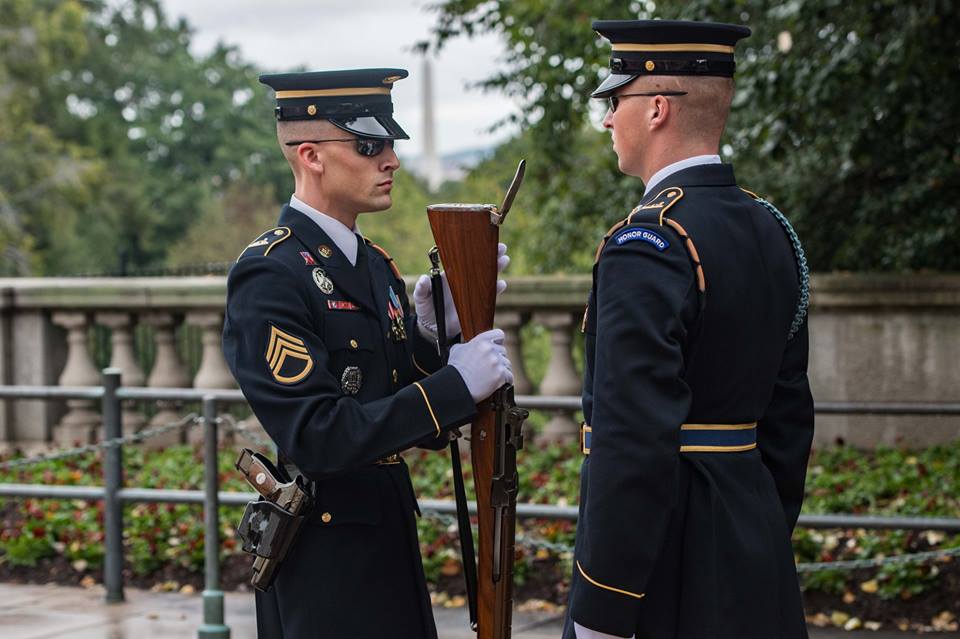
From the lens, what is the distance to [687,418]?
3.11m

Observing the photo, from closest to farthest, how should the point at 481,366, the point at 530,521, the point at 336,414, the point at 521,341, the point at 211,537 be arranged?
the point at 336,414 → the point at 481,366 → the point at 211,537 → the point at 530,521 → the point at 521,341

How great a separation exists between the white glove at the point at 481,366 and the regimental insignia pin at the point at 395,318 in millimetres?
321

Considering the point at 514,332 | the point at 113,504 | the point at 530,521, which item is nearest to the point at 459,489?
the point at 113,504

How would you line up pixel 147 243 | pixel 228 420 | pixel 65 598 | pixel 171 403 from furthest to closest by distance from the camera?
pixel 147 243 < pixel 171 403 < pixel 65 598 < pixel 228 420

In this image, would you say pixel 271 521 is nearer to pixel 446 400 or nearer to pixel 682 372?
pixel 446 400

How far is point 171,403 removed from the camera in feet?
29.8

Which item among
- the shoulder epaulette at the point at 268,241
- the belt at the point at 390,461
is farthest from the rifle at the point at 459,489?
the shoulder epaulette at the point at 268,241

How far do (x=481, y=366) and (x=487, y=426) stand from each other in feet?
0.56

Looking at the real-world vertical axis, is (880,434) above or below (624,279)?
below

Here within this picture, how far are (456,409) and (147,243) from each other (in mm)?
49578

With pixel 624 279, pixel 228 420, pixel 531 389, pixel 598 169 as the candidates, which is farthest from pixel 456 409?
pixel 598 169

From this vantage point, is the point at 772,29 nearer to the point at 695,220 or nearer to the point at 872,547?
the point at 872,547

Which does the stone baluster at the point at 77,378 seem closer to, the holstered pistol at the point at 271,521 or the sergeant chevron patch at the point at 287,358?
the holstered pistol at the point at 271,521

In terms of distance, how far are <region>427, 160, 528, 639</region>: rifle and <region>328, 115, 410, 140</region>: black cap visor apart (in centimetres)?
25
